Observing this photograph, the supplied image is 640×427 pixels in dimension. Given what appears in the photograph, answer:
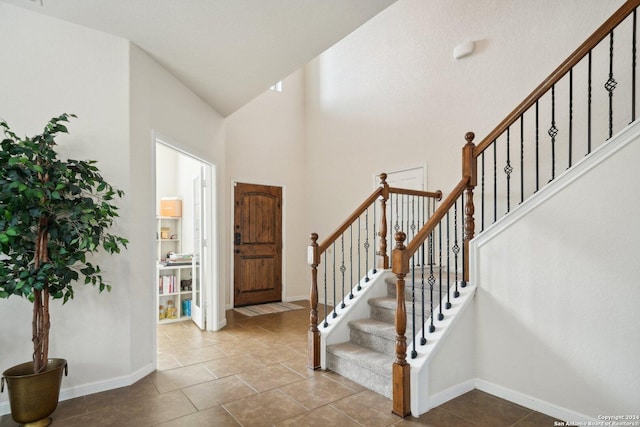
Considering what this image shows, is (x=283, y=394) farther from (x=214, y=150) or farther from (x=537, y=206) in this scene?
(x=214, y=150)

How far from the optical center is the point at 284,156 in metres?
6.64

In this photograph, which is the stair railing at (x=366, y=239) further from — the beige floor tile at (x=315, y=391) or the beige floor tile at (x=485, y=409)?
the beige floor tile at (x=485, y=409)

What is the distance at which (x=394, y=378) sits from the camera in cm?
248

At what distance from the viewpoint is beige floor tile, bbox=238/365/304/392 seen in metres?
2.93

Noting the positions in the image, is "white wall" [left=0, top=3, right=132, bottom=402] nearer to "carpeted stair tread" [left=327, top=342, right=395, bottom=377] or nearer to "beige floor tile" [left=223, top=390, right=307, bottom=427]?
"beige floor tile" [left=223, top=390, right=307, bottom=427]

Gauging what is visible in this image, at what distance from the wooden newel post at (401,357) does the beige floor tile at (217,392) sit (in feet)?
3.67

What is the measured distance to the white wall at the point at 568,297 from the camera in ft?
6.99

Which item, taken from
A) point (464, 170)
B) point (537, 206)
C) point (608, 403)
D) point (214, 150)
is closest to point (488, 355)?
point (608, 403)

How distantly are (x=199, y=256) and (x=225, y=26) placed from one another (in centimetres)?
291

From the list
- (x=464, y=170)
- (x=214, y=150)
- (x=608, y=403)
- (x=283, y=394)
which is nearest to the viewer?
(x=608, y=403)

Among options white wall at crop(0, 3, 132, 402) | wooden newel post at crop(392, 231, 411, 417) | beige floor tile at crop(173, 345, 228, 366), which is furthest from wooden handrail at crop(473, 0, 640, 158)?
beige floor tile at crop(173, 345, 228, 366)

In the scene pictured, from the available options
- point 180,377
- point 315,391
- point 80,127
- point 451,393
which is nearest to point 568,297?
point 451,393

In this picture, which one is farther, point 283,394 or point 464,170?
point 464,170

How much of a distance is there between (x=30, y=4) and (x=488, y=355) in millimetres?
4248
